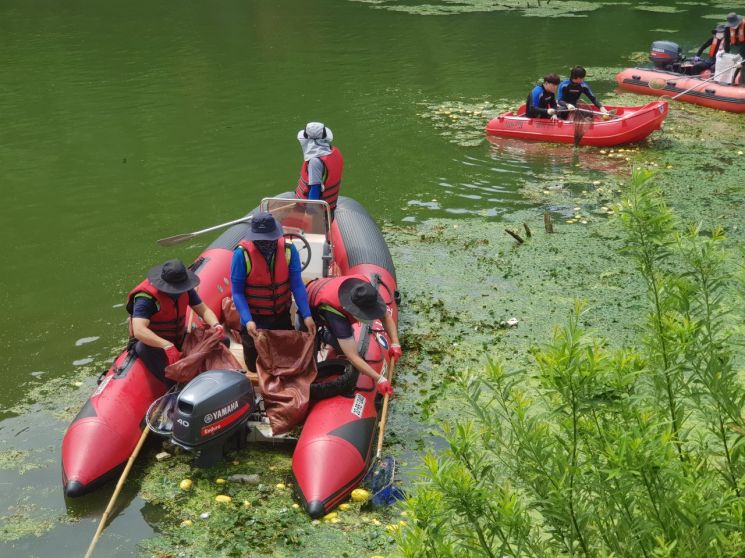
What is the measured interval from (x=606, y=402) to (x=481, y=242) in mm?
7168

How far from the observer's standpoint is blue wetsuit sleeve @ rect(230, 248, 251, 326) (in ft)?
18.7

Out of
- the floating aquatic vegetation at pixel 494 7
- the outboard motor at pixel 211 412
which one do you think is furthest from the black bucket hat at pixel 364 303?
the floating aquatic vegetation at pixel 494 7

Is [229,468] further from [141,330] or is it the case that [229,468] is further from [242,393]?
[141,330]

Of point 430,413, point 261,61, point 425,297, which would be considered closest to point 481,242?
point 425,297

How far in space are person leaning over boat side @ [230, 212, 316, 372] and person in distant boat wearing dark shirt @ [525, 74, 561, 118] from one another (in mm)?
7553

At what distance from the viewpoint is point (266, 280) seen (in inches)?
226

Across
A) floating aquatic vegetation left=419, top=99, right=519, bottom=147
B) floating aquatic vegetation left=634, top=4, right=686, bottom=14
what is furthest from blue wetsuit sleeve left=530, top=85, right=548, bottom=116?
floating aquatic vegetation left=634, top=4, right=686, bottom=14

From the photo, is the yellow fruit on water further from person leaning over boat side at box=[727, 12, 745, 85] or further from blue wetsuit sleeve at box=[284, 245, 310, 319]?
person leaning over boat side at box=[727, 12, 745, 85]

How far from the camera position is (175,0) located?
1016 inches

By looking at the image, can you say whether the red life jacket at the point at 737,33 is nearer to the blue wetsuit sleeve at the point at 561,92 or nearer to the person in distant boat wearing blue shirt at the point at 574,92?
the person in distant boat wearing blue shirt at the point at 574,92

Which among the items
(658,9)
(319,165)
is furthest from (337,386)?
(658,9)

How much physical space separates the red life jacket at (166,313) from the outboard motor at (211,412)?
0.62 metres

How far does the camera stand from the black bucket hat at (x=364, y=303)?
5332 mm

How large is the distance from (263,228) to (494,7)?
21230 millimetres
